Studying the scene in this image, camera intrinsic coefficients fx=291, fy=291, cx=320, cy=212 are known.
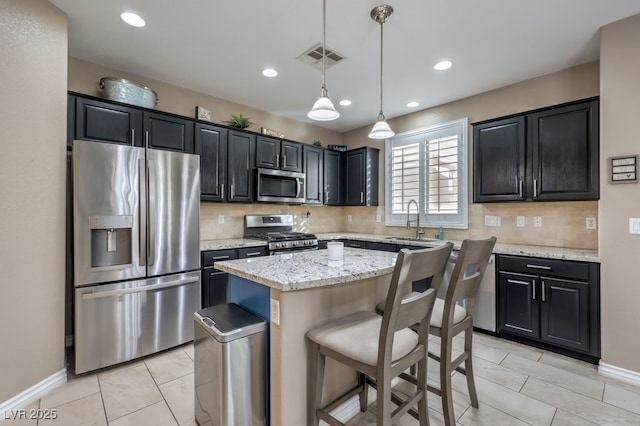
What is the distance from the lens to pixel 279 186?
4.19m

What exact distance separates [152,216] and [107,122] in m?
0.98

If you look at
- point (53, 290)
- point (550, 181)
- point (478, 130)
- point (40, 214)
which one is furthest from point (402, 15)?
point (53, 290)

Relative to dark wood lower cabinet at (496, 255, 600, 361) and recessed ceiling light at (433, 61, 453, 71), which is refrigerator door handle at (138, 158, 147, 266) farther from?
dark wood lower cabinet at (496, 255, 600, 361)

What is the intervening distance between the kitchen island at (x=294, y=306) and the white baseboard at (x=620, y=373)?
217 cm

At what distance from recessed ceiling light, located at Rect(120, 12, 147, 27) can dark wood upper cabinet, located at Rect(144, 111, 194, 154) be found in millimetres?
805

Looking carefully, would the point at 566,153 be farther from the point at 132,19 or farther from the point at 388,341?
the point at 132,19

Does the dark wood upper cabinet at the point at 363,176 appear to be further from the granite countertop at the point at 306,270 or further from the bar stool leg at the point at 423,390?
the bar stool leg at the point at 423,390

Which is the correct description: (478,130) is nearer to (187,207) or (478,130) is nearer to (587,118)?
(587,118)

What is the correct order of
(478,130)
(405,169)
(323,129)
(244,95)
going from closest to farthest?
(478,130), (244,95), (405,169), (323,129)

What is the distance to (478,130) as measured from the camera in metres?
→ 3.44

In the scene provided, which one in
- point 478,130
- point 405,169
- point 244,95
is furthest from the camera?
point 405,169

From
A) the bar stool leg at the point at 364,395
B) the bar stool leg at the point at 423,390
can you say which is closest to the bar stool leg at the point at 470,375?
the bar stool leg at the point at 423,390

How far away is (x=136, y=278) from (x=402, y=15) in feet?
10.3

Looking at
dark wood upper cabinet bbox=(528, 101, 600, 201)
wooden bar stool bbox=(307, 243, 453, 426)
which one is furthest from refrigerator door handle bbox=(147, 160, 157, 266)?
dark wood upper cabinet bbox=(528, 101, 600, 201)
